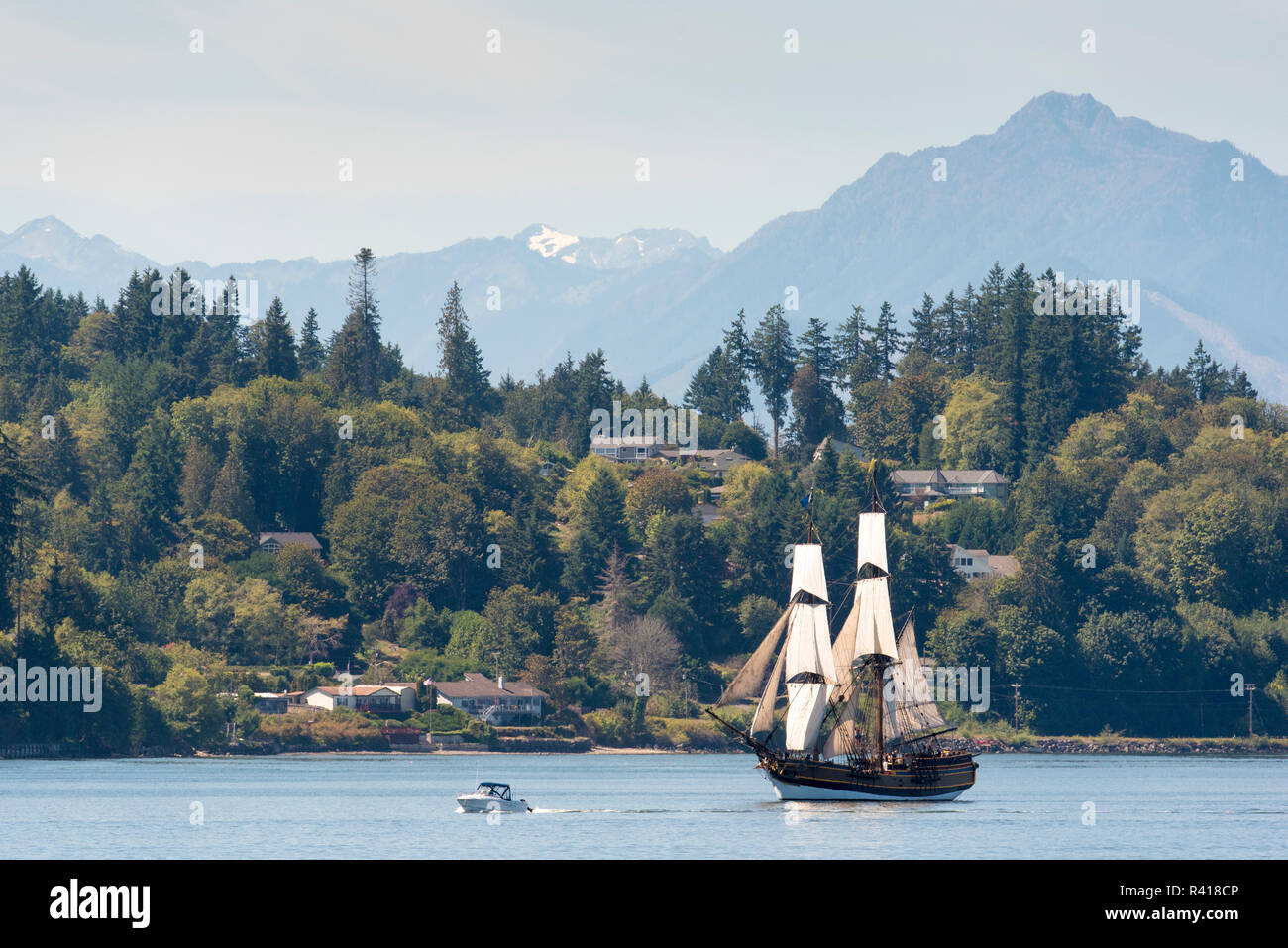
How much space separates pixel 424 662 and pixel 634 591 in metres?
25.4

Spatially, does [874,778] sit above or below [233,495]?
below

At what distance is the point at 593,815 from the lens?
80438mm

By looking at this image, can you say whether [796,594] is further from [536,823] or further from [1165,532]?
[1165,532]

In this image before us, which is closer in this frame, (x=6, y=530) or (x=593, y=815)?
(x=593, y=815)

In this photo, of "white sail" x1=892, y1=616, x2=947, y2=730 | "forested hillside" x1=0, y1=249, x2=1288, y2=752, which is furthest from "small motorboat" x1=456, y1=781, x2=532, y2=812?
"forested hillside" x1=0, y1=249, x2=1288, y2=752

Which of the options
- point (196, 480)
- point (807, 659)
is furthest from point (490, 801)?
point (196, 480)

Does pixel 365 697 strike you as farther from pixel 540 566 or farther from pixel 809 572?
pixel 809 572

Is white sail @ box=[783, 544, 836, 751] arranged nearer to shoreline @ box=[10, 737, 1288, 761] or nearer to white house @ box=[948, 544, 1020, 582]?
shoreline @ box=[10, 737, 1288, 761]

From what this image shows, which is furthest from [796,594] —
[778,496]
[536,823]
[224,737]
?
[778,496]

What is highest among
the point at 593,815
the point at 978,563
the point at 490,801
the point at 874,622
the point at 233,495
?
the point at 233,495

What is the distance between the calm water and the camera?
6619cm

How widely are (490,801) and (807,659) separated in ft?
69.5

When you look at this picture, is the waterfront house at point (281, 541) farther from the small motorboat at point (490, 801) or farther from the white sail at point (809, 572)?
the small motorboat at point (490, 801)

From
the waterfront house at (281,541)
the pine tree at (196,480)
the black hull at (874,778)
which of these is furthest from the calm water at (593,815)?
the pine tree at (196,480)
